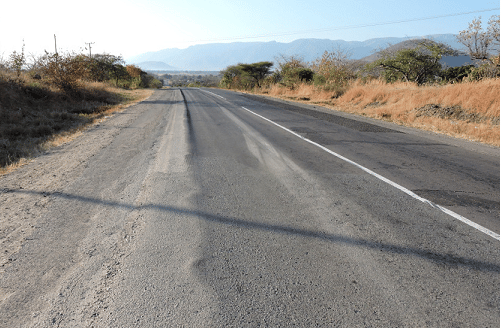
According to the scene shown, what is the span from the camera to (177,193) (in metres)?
4.59

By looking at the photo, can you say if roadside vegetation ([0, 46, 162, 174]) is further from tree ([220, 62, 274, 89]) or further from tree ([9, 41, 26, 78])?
tree ([220, 62, 274, 89])

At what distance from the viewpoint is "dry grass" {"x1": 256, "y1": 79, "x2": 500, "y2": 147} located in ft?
34.1

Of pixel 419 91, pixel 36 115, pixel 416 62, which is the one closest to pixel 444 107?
pixel 419 91

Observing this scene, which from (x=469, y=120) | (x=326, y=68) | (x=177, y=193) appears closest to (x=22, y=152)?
(x=177, y=193)

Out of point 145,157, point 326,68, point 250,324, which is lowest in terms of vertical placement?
point 250,324

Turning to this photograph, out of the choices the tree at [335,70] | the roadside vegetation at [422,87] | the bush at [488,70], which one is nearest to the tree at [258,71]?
the roadside vegetation at [422,87]

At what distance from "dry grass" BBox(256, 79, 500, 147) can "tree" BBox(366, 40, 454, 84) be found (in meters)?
2.92

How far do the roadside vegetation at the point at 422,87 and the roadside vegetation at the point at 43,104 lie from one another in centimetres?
1243

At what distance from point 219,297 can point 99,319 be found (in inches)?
33.9

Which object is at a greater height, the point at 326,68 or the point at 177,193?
the point at 326,68

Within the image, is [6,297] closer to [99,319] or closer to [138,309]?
[99,319]

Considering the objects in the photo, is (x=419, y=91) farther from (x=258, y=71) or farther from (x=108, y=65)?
(x=108, y=65)

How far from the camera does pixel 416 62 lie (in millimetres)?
19344

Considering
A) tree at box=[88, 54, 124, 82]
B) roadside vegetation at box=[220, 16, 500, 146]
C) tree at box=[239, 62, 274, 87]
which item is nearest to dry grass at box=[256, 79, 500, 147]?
roadside vegetation at box=[220, 16, 500, 146]
